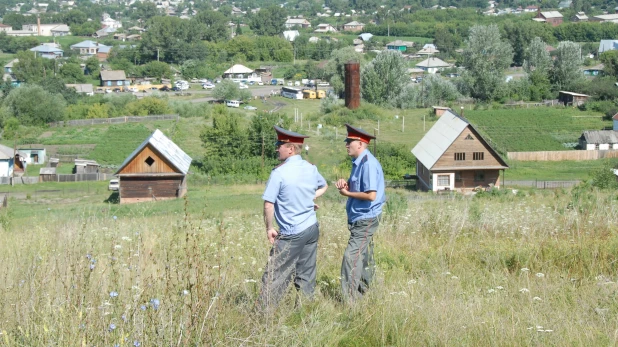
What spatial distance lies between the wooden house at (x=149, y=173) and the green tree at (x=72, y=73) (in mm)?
46241

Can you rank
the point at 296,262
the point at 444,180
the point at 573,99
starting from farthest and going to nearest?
the point at 573,99 → the point at 444,180 → the point at 296,262

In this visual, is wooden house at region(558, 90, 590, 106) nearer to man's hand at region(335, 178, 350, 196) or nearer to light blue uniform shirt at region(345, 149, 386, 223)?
light blue uniform shirt at region(345, 149, 386, 223)

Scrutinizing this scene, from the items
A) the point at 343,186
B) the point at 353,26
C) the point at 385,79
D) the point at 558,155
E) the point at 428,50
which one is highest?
the point at 343,186

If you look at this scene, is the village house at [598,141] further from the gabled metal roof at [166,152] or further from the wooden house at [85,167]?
the wooden house at [85,167]

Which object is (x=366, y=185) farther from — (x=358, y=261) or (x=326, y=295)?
(x=326, y=295)

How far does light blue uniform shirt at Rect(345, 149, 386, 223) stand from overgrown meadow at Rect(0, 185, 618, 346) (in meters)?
0.45

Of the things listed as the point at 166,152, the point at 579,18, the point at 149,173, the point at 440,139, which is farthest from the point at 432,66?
the point at 149,173

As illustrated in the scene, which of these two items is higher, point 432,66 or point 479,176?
point 479,176

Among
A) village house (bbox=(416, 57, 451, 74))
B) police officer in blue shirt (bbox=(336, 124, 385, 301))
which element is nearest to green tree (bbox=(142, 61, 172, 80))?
village house (bbox=(416, 57, 451, 74))

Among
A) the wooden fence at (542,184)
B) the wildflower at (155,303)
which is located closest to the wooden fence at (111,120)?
the wooden fence at (542,184)

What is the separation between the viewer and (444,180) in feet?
92.4

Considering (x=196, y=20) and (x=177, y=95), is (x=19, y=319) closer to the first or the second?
(x=177, y=95)

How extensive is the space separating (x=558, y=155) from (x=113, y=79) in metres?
47.3

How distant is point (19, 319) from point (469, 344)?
205cm
